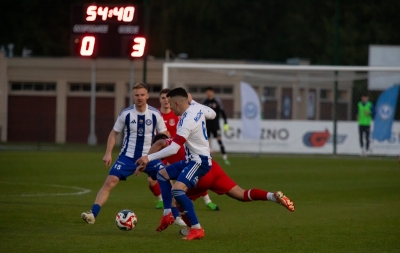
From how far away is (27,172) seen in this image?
21734mm

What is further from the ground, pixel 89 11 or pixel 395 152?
pixel 89 11

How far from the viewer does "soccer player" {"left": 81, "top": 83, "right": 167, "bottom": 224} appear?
39.0ft

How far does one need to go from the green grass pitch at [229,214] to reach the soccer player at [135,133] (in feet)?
2.49

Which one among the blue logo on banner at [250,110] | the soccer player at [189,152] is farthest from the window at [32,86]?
the soccer player at [189,152]

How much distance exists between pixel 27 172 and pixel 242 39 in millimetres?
46923

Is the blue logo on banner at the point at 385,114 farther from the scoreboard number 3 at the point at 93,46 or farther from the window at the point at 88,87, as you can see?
the window at the point at 88,87

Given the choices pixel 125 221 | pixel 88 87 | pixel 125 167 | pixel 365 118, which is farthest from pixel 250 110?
pixel 125 221

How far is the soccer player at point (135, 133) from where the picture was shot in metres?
11.9

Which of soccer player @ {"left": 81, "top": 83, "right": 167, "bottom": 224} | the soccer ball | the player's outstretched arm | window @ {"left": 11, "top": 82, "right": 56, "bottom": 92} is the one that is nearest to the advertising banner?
soccer player @ {"left": 81, "top": 83, "right": 167, "bottom": 224}

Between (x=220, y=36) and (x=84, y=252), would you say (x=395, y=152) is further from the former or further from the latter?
(x=220, y=36)

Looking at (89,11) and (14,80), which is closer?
(89,11)

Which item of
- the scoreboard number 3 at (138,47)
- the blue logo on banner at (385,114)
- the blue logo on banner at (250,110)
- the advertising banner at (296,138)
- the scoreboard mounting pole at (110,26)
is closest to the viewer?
the scoreboard number 3 at (138,47)

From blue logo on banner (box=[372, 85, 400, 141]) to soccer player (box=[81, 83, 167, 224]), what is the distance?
1786 centimetres

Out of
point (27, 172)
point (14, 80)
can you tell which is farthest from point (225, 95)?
point (27, 172)
